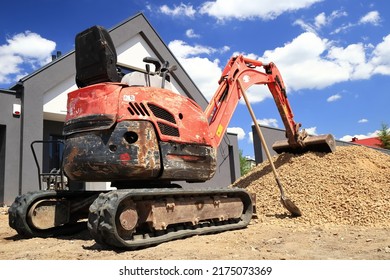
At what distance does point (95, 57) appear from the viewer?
5605 millimetres

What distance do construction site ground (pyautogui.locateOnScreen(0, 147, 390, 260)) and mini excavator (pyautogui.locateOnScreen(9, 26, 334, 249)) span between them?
30 centimetres

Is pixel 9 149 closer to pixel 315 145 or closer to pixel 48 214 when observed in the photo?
pixel 48 214

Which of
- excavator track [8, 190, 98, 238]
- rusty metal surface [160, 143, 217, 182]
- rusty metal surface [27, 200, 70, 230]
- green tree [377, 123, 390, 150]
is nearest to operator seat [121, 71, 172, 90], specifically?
rusty metal surface [160, 143, 217, 182]

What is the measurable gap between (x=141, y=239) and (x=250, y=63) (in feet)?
18.0

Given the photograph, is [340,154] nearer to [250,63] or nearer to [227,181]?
[250,63]

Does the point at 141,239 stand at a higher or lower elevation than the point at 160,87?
lower

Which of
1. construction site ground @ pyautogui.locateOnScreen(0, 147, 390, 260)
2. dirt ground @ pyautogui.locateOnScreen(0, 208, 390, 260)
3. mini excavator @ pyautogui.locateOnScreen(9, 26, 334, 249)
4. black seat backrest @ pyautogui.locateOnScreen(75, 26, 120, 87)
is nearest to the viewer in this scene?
dirt ground @ pyautogui.locateOnScreen(0, 208, 390, 260)

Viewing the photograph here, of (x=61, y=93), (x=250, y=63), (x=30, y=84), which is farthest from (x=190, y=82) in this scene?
(x=250, y=63)

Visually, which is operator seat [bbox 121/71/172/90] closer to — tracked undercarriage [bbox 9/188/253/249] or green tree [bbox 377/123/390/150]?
tracked undercarriage [bbox 9/188/253/249]

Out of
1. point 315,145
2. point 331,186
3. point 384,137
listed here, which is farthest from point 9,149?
point 384,137

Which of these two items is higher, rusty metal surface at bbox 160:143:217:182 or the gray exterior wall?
the gray exterior wall

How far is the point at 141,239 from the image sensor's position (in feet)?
15.6

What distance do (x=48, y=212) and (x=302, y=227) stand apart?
4130 mm

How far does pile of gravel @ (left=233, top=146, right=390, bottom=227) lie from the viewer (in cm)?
682
